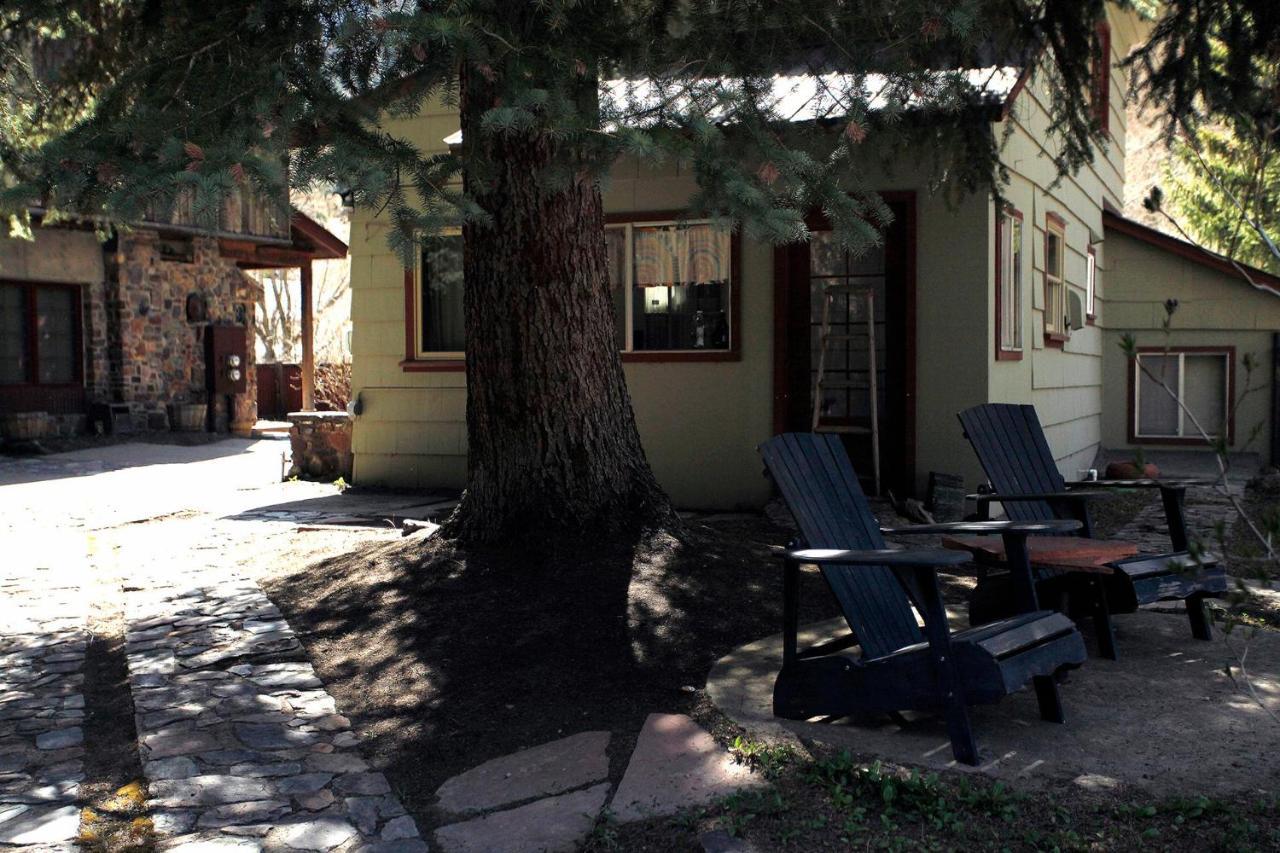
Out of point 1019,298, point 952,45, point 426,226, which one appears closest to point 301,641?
point 426,226

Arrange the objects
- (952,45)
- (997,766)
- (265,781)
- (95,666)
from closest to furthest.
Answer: (997,766), (265,781), (95,666), (952,45)

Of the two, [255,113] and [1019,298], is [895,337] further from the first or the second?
[255,113]

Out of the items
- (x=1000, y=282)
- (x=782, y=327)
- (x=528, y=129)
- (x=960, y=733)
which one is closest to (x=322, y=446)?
(x=782, y=327)

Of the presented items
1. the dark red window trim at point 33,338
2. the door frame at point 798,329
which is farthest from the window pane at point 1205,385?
the dark red window trim at point 33,338

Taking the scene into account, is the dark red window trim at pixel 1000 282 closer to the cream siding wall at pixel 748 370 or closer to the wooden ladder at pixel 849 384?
the cream siding wall at pixel 748 370

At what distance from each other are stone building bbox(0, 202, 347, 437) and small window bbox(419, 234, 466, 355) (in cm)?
565

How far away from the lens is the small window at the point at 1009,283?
920 centimetres

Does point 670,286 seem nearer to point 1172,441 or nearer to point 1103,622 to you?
point 1103,622

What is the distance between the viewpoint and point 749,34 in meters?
5.93

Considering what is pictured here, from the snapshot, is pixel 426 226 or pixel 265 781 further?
pixel 426 226

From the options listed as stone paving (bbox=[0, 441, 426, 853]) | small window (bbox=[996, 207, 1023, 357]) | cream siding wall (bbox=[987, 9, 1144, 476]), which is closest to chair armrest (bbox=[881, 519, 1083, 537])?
stone paving (bbox=[0, 441, 426, 853])

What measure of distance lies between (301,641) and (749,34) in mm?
3631

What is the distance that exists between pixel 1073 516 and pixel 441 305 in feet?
22.4

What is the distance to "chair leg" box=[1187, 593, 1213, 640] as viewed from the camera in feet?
16.1
